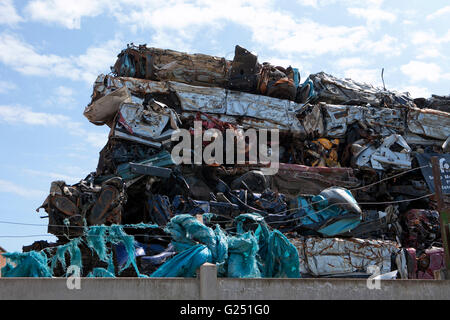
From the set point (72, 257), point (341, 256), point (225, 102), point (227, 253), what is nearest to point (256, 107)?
point (225, 102)

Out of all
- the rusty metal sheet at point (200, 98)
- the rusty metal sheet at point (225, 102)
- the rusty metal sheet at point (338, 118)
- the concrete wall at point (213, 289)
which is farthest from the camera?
the rusty metal sheet at point (338, 118)

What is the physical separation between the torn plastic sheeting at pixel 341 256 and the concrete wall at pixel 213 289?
34.7ft

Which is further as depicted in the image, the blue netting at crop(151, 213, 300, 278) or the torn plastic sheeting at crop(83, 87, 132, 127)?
the torn plastic sheeting at crop(83, 87, 132, 127)

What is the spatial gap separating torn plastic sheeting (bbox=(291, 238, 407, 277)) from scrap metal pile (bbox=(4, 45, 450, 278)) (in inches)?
1.5

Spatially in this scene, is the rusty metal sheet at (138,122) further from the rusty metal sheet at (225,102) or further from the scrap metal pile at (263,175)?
the rusty metal sheet at (225,102)

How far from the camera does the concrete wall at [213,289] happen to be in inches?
363

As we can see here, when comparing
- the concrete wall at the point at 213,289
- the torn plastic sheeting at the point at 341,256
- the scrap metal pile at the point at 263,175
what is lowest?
the concrete wall at the point at 213,289

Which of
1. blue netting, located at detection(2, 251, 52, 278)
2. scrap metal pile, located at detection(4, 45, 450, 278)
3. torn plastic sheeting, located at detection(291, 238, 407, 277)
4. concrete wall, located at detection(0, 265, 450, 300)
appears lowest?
concrete wall, located at detection(0, 265, 450, 300)

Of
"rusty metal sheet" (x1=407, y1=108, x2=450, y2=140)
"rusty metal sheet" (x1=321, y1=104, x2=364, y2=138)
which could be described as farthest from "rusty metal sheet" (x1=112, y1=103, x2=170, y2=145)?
"rusty metal sheet" (x1=407, y1=108, x2=450, y2=140)

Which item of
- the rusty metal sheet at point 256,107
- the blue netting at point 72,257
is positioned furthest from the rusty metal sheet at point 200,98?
the blue netting at point 72,257

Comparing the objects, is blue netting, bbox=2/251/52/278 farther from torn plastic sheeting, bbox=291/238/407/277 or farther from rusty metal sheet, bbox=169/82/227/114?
rusty metal sheet, bbox=169/82/227/114

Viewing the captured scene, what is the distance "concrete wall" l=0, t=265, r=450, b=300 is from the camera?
921 cm
